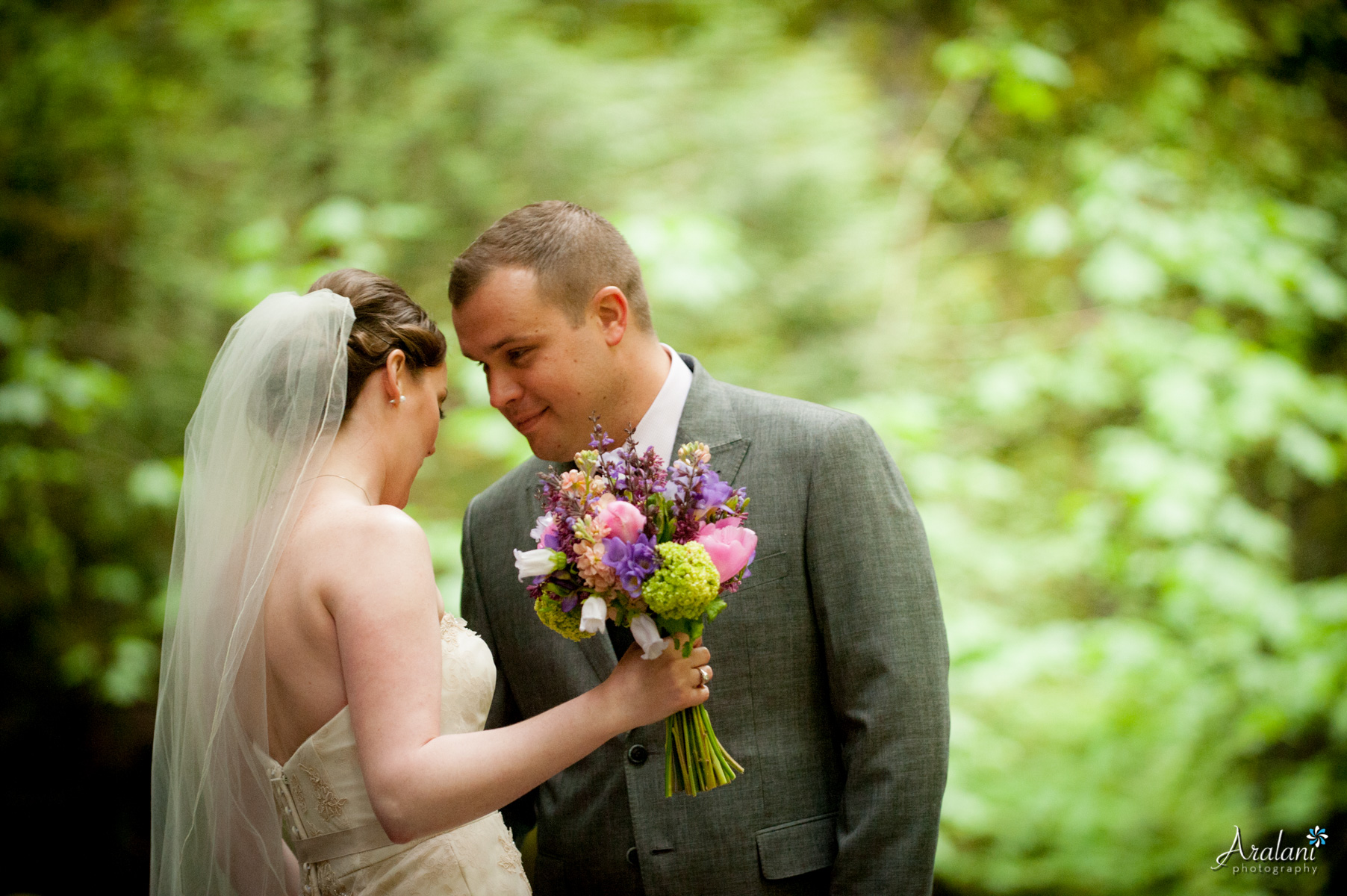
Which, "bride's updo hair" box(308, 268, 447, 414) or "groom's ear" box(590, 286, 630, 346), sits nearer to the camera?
"bride's updo hair" box(308, 268, 447, 414)

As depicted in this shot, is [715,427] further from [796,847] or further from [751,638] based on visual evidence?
[796,847]

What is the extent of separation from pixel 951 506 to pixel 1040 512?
65 cm

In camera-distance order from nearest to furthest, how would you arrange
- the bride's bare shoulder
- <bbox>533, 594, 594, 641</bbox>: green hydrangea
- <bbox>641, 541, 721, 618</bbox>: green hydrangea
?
1. <bbox>641, 541, 721, 618</bbox>: green hydrangea
2. <bbox>533, 594, 594, 641</bbox>: green hydrangea
3. the bride's bare shoulder

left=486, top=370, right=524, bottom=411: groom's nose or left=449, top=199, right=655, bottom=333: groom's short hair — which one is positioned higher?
left=449, top=199, right=655, bottom=333: groom's short hair

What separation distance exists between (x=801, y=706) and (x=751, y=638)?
0.64ft

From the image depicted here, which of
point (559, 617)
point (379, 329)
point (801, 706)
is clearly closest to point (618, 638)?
point (801, 706)

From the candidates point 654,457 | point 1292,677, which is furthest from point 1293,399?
point 654,457

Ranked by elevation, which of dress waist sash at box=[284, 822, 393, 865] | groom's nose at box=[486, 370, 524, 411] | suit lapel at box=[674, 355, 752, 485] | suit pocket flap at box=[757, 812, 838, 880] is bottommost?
suit pocket flap at box=[757, 812, 838, 880]

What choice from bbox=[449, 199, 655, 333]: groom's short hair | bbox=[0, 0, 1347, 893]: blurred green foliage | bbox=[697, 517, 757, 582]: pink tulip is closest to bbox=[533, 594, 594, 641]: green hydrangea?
bbox=[697, 517, 757, 582]: pink tulip

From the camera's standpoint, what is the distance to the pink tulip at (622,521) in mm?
1440

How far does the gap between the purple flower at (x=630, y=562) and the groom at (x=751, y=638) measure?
2.19 ft

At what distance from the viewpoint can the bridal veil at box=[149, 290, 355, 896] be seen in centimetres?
182

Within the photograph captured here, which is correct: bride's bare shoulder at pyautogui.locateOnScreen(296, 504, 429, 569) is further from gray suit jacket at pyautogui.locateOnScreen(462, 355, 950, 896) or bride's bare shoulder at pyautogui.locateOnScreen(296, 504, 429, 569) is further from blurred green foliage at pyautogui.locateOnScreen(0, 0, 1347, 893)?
blurred green foliage at pyautogui.locateOnScreen(0, 0, 1347, 893)

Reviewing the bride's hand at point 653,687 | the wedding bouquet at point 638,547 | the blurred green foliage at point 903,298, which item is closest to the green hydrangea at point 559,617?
the wedding bouquet at point 638,547
